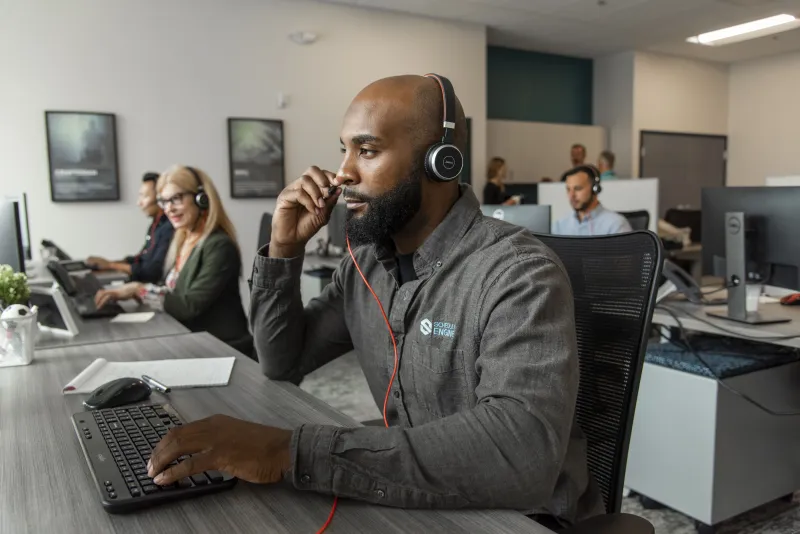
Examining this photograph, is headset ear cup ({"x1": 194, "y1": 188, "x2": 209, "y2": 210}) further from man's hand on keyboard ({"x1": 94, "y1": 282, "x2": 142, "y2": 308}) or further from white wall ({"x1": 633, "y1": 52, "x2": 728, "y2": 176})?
white wall ({"x1": 633, "y1": 52, "x2": 728, "y2": 176})

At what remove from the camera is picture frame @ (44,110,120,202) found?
15.6ft

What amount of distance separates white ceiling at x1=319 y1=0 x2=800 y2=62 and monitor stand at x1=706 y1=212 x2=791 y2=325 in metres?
4.28

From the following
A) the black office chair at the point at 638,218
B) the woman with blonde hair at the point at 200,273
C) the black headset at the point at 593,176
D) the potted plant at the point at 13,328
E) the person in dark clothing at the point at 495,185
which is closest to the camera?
the potted plant at the point at 13,328

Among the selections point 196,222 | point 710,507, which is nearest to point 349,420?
point 710,507

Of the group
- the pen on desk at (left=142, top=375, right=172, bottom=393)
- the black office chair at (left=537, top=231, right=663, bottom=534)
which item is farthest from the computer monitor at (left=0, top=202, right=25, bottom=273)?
the black office chair at (left=537, top=231, right=663, bottom=534)

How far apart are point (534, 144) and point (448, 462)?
7.12 m

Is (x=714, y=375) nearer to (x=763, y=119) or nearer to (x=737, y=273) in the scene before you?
(x=737, y=273)

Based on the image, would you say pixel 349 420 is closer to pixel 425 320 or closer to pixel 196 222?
pixel 425 320

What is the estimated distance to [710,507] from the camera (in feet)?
6.60

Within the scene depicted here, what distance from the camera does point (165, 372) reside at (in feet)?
4.66

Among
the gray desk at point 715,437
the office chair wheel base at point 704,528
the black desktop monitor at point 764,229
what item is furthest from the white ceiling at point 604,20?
the office chair wheel base at point 704,528

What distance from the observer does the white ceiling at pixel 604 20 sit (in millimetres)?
5898

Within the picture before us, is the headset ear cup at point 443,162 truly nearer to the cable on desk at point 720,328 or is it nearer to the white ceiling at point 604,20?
the cable on desk at point 720,328

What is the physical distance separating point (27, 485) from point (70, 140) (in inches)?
181
